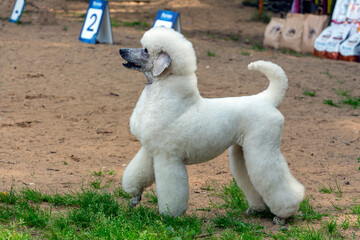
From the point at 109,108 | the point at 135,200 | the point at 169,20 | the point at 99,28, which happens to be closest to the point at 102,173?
the point at 135,200

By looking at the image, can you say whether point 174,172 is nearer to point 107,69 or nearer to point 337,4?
point 107,69

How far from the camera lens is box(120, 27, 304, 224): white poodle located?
3398 mm

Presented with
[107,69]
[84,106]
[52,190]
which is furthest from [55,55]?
[52,190]

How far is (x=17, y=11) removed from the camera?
40.0ft

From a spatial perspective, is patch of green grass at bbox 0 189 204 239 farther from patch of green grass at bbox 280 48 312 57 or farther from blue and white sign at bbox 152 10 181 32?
patch of green grass at bbox 280 48 312 57

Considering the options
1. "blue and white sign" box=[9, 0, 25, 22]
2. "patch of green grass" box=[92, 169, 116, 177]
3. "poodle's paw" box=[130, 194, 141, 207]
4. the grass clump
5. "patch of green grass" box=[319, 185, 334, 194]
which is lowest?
"blue and white sign" box=[9, 0, 25, 22]

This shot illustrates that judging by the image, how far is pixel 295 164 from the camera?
511cm

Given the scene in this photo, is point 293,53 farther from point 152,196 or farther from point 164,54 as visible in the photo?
point 164,54

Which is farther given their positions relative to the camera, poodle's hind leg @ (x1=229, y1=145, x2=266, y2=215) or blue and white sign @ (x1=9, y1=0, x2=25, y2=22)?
blue and white sign @ (x1=9, y1=0, x2=25, y2=22)

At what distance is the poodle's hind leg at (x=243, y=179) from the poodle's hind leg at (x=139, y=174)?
24.9 inches

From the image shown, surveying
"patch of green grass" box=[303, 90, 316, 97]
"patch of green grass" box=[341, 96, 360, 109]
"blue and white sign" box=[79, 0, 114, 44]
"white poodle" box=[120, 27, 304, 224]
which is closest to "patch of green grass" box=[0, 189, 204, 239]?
"white poodle" box=[120, 27, 304, 224]

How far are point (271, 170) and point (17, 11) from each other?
402 inches

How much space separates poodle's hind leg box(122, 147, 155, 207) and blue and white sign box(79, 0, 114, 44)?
6.68 m

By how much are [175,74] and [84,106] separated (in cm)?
357
